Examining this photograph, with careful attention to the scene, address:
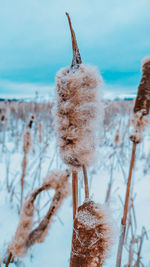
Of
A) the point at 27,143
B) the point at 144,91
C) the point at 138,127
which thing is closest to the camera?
the point at 144,91

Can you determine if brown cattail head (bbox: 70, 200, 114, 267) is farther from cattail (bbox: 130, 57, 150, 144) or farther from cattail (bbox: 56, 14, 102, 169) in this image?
cattail (bbox: 130, 57, 150, 144)

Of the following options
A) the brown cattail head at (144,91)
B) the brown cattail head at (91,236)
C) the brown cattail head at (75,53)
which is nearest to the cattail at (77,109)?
the brown cattail head at (75,53)

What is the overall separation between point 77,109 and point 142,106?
17.7 inches

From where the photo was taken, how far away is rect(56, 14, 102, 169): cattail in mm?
425

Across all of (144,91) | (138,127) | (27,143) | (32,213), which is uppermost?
(144,91)

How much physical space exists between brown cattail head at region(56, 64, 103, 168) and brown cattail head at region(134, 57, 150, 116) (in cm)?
36

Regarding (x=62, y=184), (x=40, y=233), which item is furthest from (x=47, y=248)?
(x=62, y=184)

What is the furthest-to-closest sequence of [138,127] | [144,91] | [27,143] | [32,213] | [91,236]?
1. [27,143]
2. [138,127]
3. [144,91]
4. [32,213]
5. [91,236]

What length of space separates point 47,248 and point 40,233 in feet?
3.11

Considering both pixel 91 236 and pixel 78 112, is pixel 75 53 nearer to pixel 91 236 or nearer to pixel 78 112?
pixel 78 112

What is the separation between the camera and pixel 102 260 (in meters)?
0.37

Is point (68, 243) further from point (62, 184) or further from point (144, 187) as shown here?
point (144, 187)

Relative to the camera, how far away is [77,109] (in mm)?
432

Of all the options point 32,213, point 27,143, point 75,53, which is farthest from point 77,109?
point 27,143
